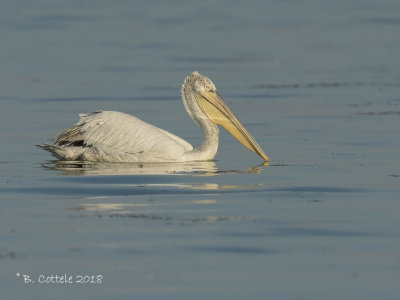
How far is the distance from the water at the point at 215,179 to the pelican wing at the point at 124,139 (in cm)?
18

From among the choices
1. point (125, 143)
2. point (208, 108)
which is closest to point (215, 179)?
point (125, 143)

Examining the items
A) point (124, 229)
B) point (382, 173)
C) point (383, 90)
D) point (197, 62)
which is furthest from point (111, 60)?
point (124, 229)

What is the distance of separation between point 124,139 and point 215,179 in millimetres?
1284

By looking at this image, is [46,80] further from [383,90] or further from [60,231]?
[60,231]

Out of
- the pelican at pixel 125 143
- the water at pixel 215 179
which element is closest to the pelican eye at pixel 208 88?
Result: the pelican at pixel 125 143

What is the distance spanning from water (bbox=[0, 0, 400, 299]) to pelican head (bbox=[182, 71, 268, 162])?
306 mm

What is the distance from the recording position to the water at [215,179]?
6.19 meters

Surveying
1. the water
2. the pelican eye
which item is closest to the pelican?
the water

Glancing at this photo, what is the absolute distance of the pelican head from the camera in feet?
36.0

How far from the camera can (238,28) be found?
79.9ft

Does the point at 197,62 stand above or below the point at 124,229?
above

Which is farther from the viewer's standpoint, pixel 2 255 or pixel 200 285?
pixel 2 255

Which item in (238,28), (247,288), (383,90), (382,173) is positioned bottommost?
(247,288)

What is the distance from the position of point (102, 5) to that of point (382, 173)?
2084cm
